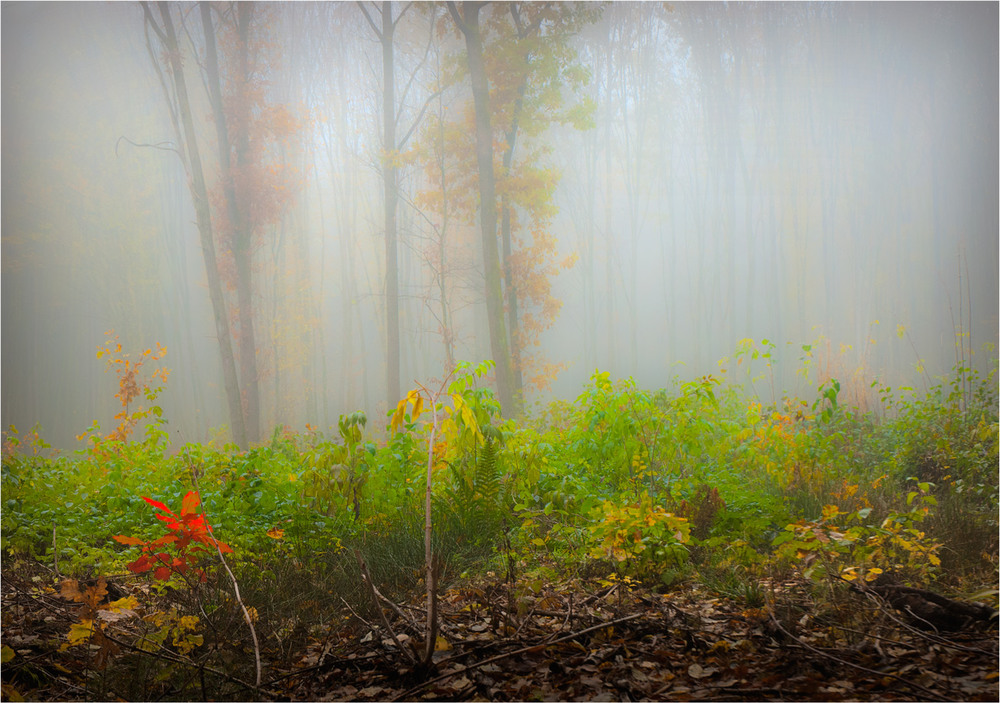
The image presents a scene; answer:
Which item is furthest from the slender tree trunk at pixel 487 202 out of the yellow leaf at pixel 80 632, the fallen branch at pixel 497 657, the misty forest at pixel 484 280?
the yellow leaf at pixel 80 632

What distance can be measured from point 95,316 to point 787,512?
4.57 meters

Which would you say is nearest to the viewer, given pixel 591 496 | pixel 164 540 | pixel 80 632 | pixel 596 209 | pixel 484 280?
pixel 80 632

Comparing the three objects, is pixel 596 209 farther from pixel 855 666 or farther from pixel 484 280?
pixel 855 666

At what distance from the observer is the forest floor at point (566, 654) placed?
250 cm

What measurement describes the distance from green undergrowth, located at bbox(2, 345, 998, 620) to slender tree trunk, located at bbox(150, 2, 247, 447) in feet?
2.29

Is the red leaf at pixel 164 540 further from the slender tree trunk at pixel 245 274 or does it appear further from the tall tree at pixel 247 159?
the tall tree at pixel 247 159

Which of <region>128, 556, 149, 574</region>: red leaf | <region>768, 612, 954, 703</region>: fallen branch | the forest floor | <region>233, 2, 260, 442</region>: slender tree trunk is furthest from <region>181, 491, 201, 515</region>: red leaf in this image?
<region>768, 612, 954, 703</region>: fallen branch

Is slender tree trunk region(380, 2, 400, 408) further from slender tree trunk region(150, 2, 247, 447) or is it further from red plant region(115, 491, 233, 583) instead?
red plant region(115, 491, 233, 583)

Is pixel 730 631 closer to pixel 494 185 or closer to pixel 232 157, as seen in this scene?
pixel 494 185

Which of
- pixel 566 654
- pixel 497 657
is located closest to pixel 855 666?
pixel 566 654

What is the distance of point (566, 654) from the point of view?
8.74ft

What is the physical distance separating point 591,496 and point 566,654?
2.84 ft

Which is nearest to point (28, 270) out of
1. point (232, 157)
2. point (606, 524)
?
point (232, 157)

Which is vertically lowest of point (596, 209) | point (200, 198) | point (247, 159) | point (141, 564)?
point (141, 564)
